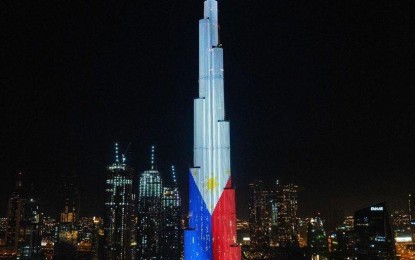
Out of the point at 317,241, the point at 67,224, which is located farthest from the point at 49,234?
the point at 317,241

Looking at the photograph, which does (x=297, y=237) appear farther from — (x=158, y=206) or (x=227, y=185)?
(x=227, y=185)

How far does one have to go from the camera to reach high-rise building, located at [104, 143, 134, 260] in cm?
2198

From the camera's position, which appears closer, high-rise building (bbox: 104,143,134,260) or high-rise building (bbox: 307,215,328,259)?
high-rise building (bbox: 104,143,134,260)

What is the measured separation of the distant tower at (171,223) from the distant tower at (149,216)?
0.86 ft

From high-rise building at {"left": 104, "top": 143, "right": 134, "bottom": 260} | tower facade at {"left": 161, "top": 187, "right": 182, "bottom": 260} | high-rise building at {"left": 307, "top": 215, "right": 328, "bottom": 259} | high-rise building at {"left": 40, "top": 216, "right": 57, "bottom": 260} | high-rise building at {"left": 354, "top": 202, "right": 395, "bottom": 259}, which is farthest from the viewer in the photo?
high-rise building at {"left": 40, "top": 216, "right": 57, "bottom": 260}

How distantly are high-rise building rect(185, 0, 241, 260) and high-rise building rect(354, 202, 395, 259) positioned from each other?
1082cm

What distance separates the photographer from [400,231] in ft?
96.0

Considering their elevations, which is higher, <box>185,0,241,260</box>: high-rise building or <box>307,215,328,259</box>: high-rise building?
<box>185,0,241,260</box>: high-rise building

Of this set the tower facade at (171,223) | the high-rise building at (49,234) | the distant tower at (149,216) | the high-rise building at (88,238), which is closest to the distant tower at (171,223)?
the tower facade at (171,223)

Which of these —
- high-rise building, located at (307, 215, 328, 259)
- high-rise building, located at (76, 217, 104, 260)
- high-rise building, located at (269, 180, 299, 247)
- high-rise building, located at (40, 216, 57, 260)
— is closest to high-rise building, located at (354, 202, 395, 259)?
high-rise building, located at (307, 215, 328, 259)

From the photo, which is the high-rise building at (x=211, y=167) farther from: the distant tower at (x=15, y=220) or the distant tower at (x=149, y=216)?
the distant tower at (x=15, y=220)

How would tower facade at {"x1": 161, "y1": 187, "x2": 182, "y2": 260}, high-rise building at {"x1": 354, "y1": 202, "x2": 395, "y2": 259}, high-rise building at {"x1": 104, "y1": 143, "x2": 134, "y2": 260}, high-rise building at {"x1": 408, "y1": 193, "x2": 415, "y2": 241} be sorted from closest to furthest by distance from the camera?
high-rise building at {"x1": 354, "y1": 202, "x2": 395, "y2": 259}, high-rise building at {"x1": 104, "y1": 143, "x2": 134, "y2": 260}, tower facade at {"x1": 161, "y1": 187, "x2": 182, "y2": 260}, high-rise building at {"x1": 408, "y1": 193, "x2": 415, "y2": 241}

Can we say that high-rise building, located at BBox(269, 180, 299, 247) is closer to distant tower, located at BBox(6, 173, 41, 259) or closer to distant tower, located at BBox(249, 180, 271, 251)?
distant tower, located at BBox(249, 180, 271, 251)

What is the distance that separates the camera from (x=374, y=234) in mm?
18078
